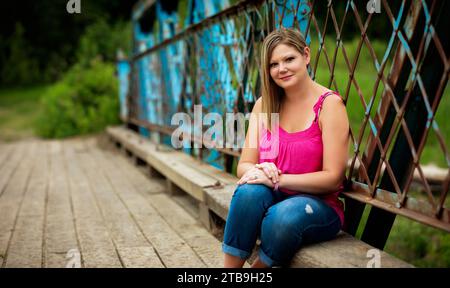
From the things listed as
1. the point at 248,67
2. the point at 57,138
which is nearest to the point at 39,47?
the point at 57,138

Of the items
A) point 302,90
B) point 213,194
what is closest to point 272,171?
point 302,90

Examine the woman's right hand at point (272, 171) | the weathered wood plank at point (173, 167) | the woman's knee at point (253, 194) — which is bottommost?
the weathered wood plank at point (173, 167)

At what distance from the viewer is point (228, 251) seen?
1.75m

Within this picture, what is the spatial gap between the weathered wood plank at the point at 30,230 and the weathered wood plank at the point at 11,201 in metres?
0.03

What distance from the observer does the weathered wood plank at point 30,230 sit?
2260 mm

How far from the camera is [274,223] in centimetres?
163

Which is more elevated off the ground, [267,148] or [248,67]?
[248,67]

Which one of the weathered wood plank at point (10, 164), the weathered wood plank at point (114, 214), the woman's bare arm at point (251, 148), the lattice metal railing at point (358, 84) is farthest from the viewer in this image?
the weathered wood plank at point (10, 164)

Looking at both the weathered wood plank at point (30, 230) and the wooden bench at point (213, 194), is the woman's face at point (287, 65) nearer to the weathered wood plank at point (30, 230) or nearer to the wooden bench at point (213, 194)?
the wooden bench at point (213, 194)

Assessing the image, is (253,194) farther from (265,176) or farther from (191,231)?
(191,231)

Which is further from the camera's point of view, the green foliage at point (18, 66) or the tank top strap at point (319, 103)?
the green foliage at point (18, 66)

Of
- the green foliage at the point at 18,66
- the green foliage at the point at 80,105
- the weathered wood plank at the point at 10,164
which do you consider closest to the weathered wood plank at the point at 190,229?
the weathered wood plank at the point at 10,164
